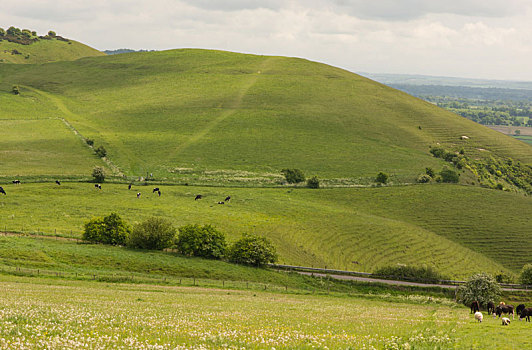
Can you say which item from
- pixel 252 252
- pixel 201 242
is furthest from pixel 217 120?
pixel 252 252

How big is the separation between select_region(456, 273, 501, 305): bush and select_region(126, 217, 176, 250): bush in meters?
39.9

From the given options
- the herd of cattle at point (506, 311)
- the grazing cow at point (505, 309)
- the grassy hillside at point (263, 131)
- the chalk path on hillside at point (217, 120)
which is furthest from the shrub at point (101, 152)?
the grazing cow at point (505, 309)

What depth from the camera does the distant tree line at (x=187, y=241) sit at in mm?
61469

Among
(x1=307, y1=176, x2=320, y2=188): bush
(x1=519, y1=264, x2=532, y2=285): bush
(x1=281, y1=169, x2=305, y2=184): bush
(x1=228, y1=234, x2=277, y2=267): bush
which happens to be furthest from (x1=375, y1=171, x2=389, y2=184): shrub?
(x1=228, y1=234, x2=277, y2=267): bush

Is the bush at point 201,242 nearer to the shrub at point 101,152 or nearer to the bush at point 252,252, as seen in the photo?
the bush at point 252,252

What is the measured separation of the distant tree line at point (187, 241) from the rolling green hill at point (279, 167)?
25.3 ft

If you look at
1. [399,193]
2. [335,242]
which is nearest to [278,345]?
[335,242]

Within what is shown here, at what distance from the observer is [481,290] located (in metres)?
49.4

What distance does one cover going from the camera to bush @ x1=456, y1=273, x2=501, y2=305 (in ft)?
161

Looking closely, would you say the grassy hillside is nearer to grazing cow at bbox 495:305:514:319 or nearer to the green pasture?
the green pasture

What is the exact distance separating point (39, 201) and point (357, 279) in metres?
64.3

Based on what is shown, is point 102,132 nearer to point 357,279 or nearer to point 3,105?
point 3,105

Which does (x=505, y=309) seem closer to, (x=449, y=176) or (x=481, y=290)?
(x=481, y=290)

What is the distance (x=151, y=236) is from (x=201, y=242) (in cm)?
740
